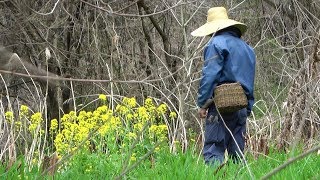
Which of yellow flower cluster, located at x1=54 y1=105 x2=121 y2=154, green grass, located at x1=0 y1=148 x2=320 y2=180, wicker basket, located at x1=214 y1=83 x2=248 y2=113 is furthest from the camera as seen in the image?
wicker basket, located at x1=214 y1=83 x2=248 y2=113

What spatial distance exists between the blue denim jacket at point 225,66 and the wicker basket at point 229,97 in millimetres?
98

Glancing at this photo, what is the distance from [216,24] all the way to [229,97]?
801 millimetres

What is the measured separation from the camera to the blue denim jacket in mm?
5367

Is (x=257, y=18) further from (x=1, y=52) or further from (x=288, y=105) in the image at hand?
(x=1, y=52)

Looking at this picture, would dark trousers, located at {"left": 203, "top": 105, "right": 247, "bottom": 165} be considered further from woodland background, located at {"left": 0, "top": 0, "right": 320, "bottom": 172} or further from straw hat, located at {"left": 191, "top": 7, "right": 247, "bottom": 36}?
woodland background, located at {"left": 0, "top": 0, "right": 320, "bottom": 172}

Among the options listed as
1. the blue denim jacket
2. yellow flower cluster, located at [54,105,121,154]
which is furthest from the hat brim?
yellow flower cluster, located at [54,105,121,154]

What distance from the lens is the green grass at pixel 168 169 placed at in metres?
3.58

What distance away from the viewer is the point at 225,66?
18.0 ft

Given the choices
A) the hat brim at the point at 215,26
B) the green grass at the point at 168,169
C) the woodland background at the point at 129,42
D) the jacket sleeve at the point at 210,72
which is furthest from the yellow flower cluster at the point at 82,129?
the woodland background at the point at 129,42

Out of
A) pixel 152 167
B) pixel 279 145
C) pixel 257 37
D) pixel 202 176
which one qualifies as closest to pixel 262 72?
pixel 257 37

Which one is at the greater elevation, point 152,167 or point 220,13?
point 220,13

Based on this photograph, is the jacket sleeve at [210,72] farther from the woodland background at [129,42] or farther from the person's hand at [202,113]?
the woodland background at [129,42]

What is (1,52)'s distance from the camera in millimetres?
1537

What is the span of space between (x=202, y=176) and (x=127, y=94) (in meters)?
5.47
